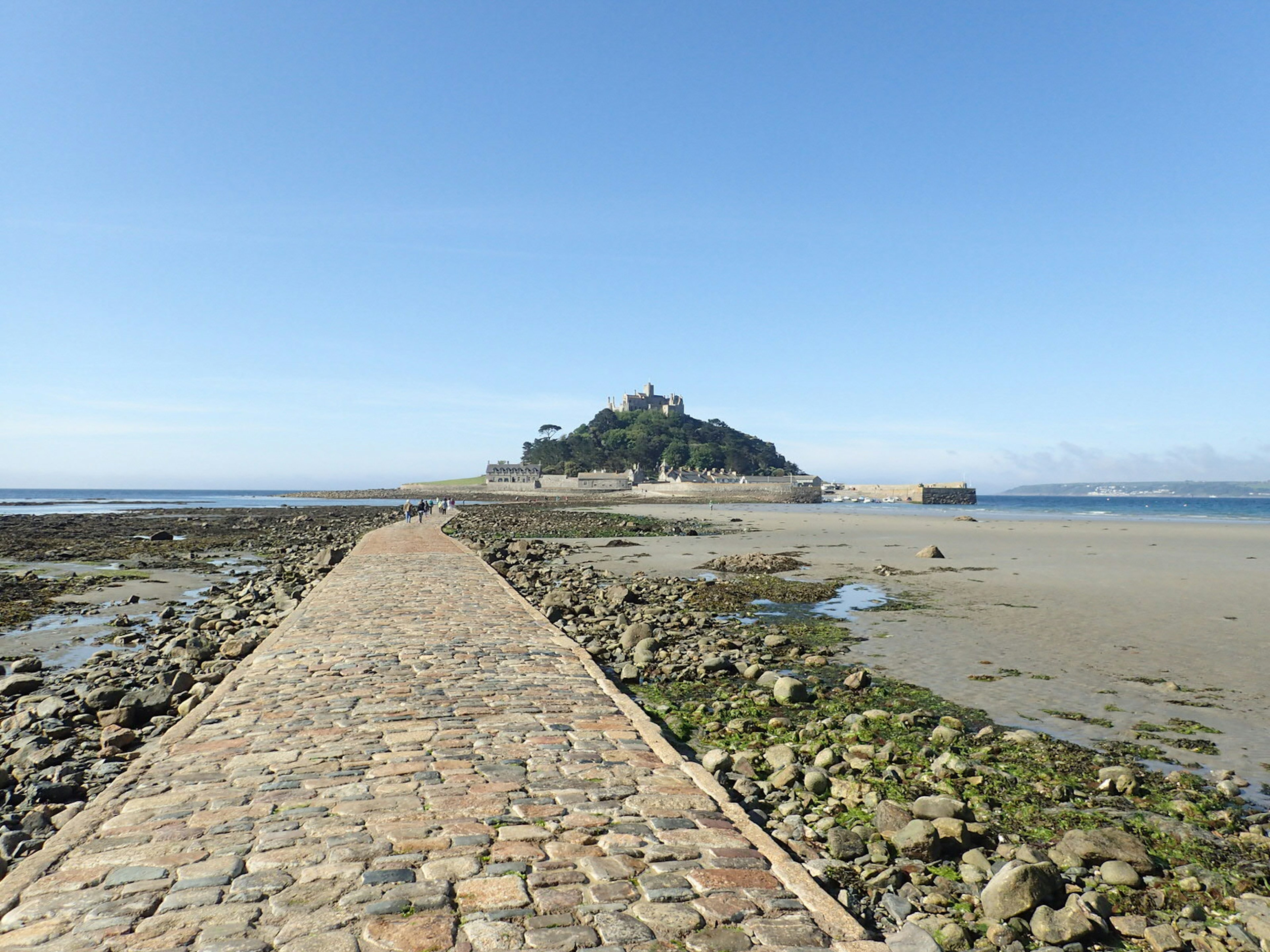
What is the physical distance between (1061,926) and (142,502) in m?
131

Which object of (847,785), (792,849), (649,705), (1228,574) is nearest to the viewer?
(792,849)

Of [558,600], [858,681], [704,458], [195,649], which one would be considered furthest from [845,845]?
[704,458]

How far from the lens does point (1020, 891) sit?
4.34 m

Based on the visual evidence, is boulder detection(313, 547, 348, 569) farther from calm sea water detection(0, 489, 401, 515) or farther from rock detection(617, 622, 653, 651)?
calm sea water detection(0, 489, 401, 515)

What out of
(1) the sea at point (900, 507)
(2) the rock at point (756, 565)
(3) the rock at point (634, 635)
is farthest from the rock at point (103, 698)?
(1) the sea at point (900, 507)

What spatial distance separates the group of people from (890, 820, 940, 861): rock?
40851mm

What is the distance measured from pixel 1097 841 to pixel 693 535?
33243 millimetres

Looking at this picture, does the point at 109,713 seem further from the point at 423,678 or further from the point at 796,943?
the point at 796,943

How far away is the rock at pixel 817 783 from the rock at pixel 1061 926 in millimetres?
1997

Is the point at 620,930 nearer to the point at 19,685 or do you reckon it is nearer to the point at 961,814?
the point at 961,814

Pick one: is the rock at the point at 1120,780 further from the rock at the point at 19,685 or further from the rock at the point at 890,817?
the rock at the point at 19,685

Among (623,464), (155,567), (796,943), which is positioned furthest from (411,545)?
(623,464)

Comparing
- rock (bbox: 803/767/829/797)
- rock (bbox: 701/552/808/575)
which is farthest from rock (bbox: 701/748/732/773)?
rock (bbox: 701/552/808/575)

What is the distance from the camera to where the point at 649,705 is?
8.56m
